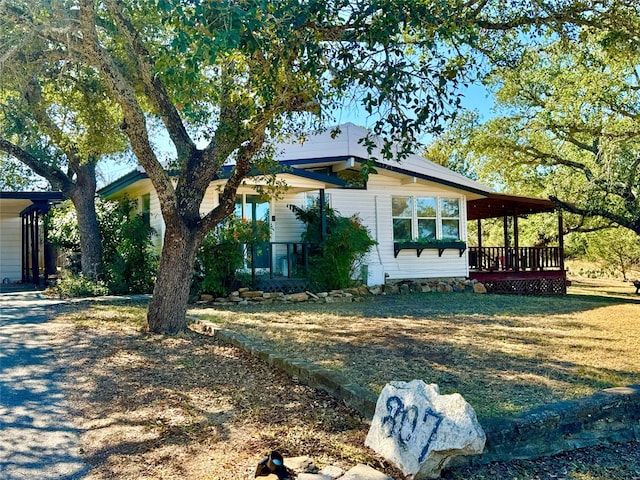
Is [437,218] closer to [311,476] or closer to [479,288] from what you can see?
[479,288]

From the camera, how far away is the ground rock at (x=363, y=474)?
2.92 meters

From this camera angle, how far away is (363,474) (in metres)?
2.96

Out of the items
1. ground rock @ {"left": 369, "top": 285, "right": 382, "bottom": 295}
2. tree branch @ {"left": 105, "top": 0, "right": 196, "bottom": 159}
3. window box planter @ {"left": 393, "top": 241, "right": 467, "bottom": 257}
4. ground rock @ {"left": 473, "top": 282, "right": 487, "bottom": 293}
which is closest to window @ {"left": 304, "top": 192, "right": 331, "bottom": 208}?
window box planter @ {"left": 393, "top": 241, "right": 467, "bottom": 257}

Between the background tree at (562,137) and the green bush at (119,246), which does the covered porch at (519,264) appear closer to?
the background tree at (562,137)

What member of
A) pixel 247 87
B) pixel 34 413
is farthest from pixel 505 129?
pixel 34 413

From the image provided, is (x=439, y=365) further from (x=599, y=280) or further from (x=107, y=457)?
(x=599, y=280)

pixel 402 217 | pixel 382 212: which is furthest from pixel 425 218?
pixel 382 212

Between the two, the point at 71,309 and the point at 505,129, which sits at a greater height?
the point at 505,129

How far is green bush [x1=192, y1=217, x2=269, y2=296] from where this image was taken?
36.8 feet

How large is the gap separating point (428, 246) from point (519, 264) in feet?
14.8

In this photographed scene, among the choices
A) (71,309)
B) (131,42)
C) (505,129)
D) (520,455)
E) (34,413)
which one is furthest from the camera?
(505,129)

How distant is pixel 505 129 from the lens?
53.0ft

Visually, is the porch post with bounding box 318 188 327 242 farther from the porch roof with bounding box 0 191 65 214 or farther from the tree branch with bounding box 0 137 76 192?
the porch roof with bounding box 0 191 65 214

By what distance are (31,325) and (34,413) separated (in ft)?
15.1
